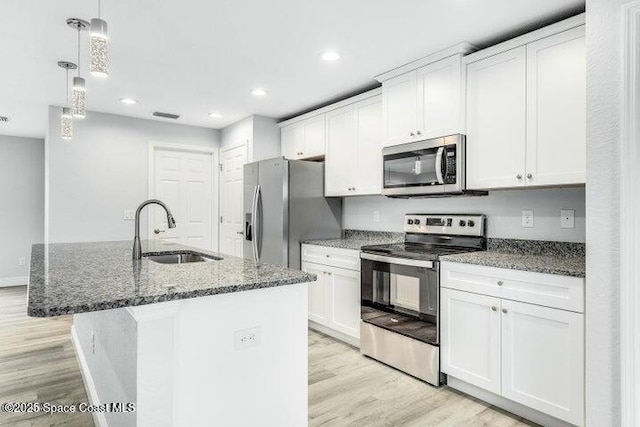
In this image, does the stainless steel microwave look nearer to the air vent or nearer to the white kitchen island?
the white kitchen island

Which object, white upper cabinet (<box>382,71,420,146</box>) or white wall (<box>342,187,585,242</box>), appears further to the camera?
white upper cabinet (<box>382,71,420,146</box>)

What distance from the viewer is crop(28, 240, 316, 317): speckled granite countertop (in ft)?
3.73

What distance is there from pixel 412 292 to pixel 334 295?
3.09 ft

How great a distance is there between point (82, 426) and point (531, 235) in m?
2.96

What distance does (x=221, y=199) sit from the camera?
539cm

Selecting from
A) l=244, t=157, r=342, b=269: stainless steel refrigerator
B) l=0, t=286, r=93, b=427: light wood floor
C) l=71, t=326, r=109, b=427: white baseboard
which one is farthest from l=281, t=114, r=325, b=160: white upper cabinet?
l=0, t=286, r=93, b=427: light wood floor

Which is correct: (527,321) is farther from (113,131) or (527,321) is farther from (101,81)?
(113,131)

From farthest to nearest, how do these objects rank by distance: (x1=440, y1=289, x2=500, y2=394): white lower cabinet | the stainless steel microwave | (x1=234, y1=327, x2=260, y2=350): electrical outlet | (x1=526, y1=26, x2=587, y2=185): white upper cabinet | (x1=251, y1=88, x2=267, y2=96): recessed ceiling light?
(x1=251, y1=88, x2=267, y2=96): recessed ceiling light < the stainless steel microwave < (x1=440, y1=289, x2=500, y2=394): white lower cabinet < (x1=526, y1=26, x2=587, y2=185): white upper cabinet < (x1=234, y1=327, x2=260, y2=350): electrical outlet

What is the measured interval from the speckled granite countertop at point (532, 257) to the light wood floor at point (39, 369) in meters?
2.45

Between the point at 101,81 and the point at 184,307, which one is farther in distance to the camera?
the point at 101,81

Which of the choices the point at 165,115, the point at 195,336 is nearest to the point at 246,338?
the point at 195,336

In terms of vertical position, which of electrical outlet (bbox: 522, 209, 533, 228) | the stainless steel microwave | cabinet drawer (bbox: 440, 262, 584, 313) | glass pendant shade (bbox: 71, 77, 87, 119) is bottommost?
cabinet drawer (bbox: 440, 262, 584, 313)

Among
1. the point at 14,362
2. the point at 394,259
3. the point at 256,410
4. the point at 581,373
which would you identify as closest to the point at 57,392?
the point at 14,362

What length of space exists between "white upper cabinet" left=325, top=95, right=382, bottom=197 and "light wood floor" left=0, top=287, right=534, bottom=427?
1.45 m
